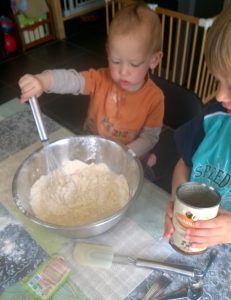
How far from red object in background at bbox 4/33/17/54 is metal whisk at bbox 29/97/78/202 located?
7.89 ft

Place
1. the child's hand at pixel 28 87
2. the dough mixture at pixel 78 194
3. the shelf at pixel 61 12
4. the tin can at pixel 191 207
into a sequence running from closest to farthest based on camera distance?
the tin can at pixel 191 207 → the dough mixture at pixel 78 194 → the child's hand at pixel 28 87 → the shelf at pixel 61 12

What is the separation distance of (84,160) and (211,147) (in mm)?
338

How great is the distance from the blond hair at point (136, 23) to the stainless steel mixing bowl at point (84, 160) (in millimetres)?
Result: 325

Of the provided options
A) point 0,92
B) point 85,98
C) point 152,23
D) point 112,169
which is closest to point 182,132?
point 112,169

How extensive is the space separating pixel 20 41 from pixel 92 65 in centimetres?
75

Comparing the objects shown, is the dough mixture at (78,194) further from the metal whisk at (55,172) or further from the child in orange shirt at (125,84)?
the child in orange shirt at (125,84)

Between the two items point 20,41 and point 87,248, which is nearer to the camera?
point 87,248

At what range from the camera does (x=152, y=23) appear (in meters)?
0.94

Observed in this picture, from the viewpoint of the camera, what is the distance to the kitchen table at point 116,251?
1.96ft

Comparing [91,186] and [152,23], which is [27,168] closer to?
[91,186]

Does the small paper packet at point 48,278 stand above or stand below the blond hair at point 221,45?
below

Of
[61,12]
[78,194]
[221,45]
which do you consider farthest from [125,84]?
[61,12]

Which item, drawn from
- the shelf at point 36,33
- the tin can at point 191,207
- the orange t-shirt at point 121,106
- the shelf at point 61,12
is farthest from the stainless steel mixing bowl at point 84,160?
the shelf at point 61,12

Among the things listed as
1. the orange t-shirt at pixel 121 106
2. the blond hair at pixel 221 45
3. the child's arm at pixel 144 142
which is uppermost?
the blond hair at pixel 221 45
